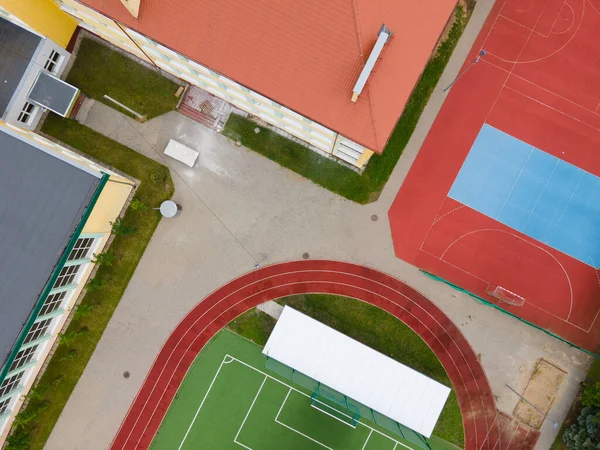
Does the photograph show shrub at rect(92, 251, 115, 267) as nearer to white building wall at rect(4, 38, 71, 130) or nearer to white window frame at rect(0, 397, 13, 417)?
white building wall at rect(4, 38, 71, 130)

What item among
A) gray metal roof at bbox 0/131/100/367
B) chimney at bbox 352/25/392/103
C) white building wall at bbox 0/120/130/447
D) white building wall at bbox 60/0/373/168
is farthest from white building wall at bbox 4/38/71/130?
chimney at bbox 352/25/392/103

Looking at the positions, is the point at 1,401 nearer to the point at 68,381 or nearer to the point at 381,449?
the point at 68,381

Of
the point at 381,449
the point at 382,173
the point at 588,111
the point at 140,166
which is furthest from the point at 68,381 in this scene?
the point at 588,111

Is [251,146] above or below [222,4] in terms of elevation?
below

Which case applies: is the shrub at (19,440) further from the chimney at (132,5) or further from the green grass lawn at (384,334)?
the chimney at (132,5)

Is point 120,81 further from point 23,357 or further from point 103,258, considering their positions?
point 23,357
